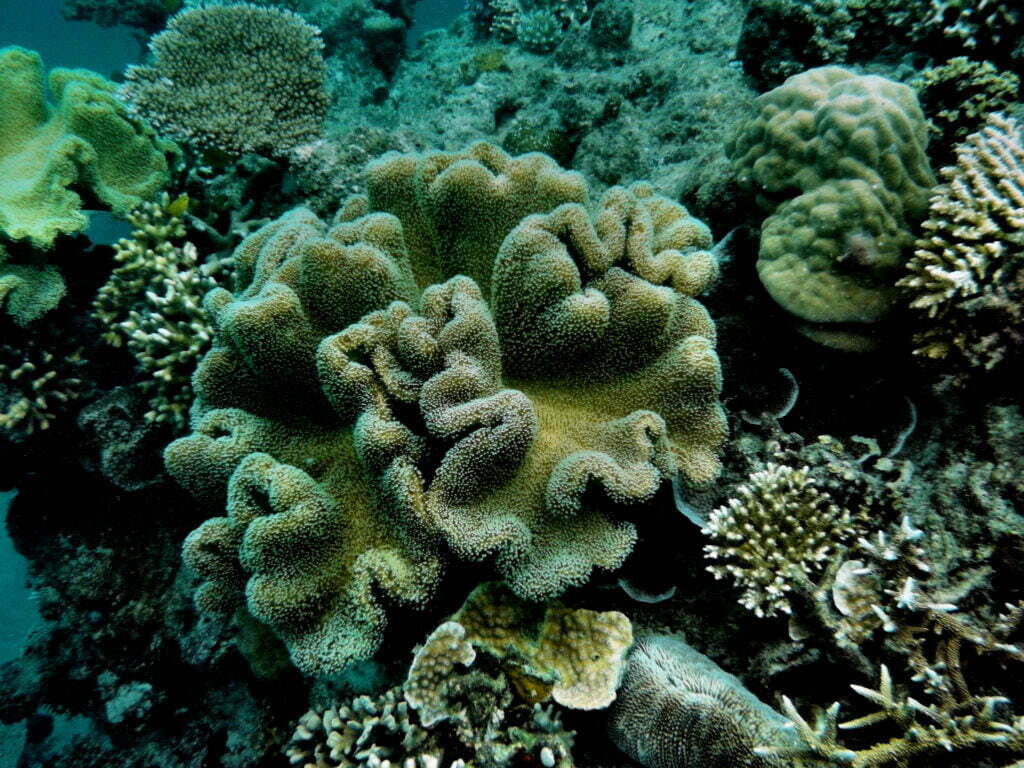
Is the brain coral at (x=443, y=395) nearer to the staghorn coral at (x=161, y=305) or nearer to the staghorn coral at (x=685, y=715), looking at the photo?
the staghorn coral at (x=685, y=715)

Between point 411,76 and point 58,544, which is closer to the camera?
point 58,544

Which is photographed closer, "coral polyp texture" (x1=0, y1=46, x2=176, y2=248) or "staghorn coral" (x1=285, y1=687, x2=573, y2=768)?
"staghorn coral" (x1=285, y1=687, x2=573, y2=768)

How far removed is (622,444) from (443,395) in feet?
2.85

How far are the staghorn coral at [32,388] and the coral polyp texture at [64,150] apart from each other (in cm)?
94

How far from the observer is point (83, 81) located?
15.5 ft

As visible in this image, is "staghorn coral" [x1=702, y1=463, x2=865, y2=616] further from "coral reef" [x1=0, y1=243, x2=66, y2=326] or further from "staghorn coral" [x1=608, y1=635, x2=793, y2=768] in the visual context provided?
"coral reef" [x1=0, y1=243, x2=66, y2=326]

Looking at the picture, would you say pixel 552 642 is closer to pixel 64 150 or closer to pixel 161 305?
pixel 161 305

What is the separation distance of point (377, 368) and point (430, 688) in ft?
5.03

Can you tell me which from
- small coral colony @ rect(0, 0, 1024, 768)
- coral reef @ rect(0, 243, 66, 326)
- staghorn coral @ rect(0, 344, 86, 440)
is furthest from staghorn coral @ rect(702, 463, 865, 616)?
coral reef @ rect(0, 243, 66, 326)

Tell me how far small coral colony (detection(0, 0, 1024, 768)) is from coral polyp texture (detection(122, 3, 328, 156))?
99cm

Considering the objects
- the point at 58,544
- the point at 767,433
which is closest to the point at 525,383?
the point at 767,433

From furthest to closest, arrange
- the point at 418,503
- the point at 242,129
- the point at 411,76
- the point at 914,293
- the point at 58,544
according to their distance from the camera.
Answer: the point at 411,76, the point at 242,129, the point at 58,544, the point at 914,293, the point at 418,503

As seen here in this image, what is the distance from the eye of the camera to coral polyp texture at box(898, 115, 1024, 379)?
101 inches

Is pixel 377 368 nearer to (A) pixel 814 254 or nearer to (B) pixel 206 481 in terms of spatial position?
(B) pixel 206 481
